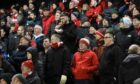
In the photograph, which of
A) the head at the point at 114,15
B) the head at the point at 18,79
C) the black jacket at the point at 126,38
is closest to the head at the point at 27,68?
the head at the point at 18,79

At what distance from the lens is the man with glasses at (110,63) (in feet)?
36.9

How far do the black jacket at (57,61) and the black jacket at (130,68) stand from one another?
66.6 inches

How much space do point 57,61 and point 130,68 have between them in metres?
2.08

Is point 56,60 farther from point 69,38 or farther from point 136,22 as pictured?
point 136,22

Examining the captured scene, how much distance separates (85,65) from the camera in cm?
1129

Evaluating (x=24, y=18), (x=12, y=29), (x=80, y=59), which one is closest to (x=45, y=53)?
(x=80, y=59)

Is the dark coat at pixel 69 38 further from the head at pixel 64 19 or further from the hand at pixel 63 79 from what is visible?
the hand at pixel 63 79

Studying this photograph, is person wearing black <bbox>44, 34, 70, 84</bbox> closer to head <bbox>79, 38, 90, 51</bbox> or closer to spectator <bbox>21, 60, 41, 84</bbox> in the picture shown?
head <bbox>79, 38, 90, 51</bbox>

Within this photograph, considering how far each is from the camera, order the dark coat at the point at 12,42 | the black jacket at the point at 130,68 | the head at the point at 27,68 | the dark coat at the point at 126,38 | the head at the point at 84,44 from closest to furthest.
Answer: the head at the point at 27,68 → the black jacket at the point at 130,68 → the head at the point at 84,44 → the dark coat at the point at 126,38 → the dark coat at the point at 12,42

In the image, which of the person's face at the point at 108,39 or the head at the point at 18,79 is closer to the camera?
the head at the point at 18,79

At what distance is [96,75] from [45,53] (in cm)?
138

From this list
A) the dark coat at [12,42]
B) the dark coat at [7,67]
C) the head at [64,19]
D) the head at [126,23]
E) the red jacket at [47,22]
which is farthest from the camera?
the red jacket at [47,22]

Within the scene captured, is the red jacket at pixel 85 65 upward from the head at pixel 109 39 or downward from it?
downward

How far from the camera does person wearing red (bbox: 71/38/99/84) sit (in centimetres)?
1124
